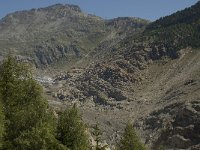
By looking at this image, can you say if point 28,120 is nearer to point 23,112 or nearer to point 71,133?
Result: point 23,112

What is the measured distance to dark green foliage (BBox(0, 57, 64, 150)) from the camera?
33781 millimetres

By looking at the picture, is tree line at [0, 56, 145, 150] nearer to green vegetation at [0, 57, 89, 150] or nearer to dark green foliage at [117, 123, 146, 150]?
green vegetation at [0, 57, 89, 150]

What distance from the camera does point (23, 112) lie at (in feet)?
116

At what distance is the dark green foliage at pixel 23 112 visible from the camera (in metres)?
33.8

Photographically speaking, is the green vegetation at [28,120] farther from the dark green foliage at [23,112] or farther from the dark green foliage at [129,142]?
the dark green foliage at [129,142]

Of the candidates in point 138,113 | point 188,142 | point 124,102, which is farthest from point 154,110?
point 188,142

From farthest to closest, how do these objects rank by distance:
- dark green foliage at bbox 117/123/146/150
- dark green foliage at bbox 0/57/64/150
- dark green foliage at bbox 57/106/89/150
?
dark green foliage at bbox 117/123/146/150 → dark green foliage at bbox 57/106/89/150 → dark green foliage at bbox 0/57/64/150

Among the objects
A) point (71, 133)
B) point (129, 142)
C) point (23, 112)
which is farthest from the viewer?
point (129, 142)

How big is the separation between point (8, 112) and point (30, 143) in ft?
15.7

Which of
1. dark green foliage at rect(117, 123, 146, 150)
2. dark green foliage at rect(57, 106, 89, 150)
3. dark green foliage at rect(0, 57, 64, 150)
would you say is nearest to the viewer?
dark green foliage at rect(0, 57, 64, 150)

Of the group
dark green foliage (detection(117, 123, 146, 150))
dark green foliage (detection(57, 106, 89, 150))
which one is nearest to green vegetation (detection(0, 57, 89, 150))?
dark green foliage (detection(57, 106, 89, 150))

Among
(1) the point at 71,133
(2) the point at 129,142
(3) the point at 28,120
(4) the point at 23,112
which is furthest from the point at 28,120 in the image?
(2) the point at 129,142

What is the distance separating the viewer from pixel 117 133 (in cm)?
14112

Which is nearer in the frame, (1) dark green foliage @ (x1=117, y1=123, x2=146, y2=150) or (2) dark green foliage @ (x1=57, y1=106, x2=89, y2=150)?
(2) dark green foliage @ (x1=57, y1=106, x2=89, y2=150)
